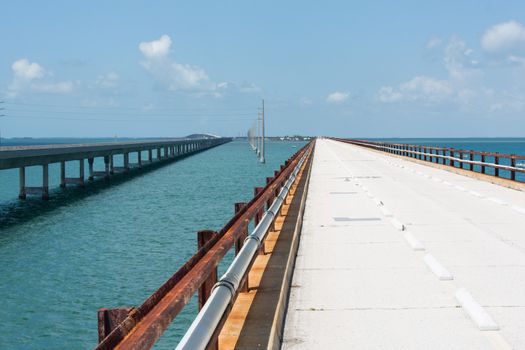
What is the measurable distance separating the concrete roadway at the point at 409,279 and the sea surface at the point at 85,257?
3358 millimetres

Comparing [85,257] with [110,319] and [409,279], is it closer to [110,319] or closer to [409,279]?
[409,279]

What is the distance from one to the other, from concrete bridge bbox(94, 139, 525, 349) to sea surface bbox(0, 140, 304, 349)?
322 centimetres

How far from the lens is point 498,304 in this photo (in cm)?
721

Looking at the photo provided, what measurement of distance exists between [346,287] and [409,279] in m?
0.93

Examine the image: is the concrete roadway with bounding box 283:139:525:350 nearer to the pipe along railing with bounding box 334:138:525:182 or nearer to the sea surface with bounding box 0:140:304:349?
the sea surface with bounding box 0:140:304:349

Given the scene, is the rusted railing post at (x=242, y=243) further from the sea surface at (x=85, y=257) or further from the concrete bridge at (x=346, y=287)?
the sea surface at (x=85, y=257)

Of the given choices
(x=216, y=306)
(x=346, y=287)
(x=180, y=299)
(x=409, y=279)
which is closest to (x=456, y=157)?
(x=409, y=279)

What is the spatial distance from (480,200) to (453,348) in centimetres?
1429

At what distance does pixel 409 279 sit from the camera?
8422 mm

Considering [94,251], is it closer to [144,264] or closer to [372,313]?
[144,264]

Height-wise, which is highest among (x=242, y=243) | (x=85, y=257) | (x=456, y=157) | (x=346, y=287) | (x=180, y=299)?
(x=456, y=157)

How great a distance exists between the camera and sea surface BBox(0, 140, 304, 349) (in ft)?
40.5

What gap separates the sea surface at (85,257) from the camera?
1234 cm

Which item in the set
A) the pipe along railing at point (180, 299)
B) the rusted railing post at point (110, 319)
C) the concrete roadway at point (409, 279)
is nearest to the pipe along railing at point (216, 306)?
the pipe along railing at point (180, 299)
